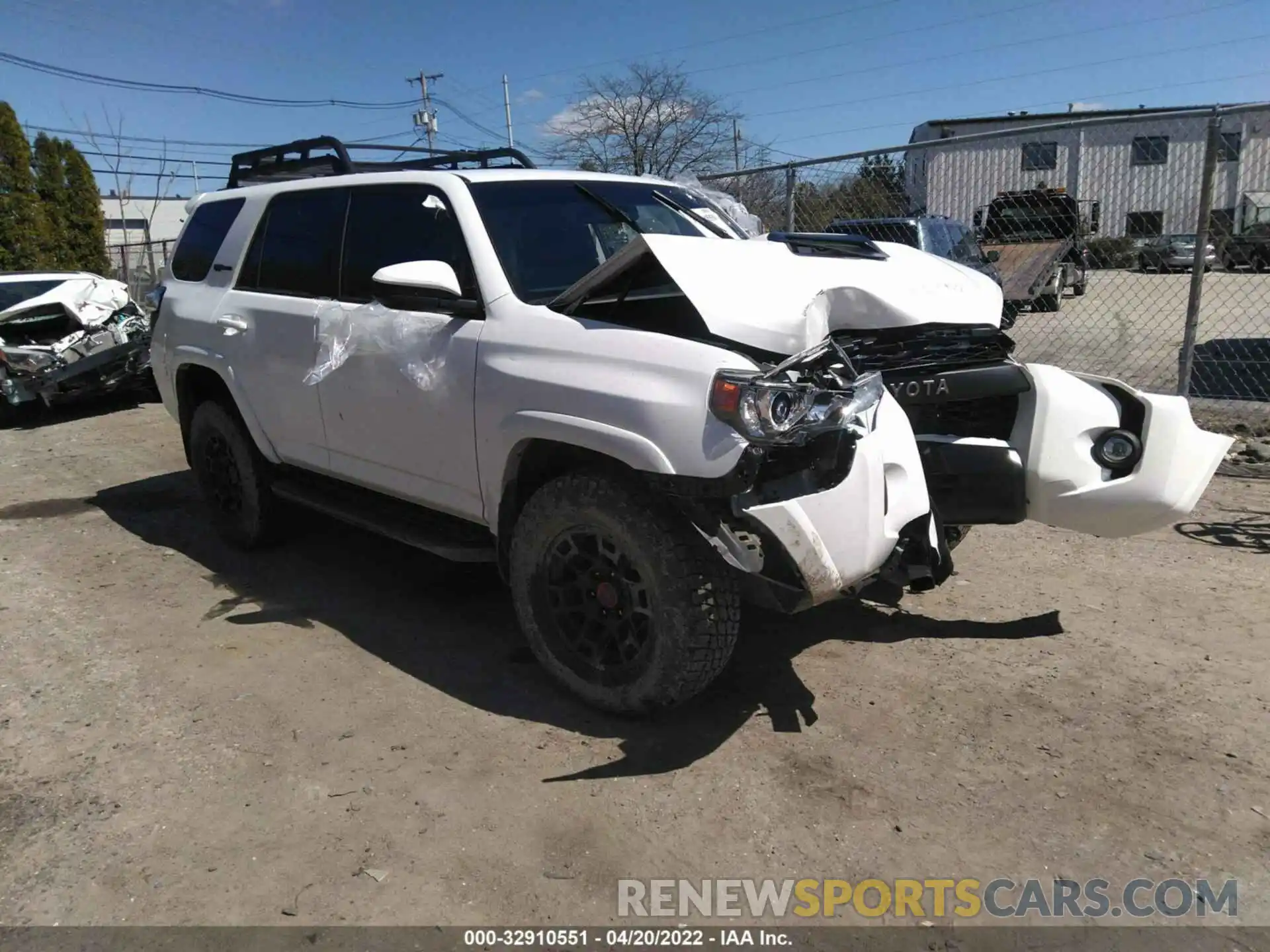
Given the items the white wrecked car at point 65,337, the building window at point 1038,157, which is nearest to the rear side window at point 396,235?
the white wrecked car at point 65,337

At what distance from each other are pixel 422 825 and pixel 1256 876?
243 cm

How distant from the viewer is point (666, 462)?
289cm

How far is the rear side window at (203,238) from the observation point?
539cm

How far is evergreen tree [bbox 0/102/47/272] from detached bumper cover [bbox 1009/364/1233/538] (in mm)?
23099

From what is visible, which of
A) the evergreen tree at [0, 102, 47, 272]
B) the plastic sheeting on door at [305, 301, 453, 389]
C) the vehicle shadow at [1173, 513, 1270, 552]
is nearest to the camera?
the plastic sheeting on door at [305, 301, 453, 389]

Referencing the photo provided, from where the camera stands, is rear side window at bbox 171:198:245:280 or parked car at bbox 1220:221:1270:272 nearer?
rear side window at bbox 171:198:245:280

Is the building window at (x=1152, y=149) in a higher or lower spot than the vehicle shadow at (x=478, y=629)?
higher

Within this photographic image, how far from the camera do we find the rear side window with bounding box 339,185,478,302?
3.83 m

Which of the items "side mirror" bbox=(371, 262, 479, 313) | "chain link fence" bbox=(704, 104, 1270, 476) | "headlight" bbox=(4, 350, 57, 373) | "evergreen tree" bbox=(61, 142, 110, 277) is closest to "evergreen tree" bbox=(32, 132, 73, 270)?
"evergreen tree" bbox=(61, 142, 110, 277)

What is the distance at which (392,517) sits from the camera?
4.35 m

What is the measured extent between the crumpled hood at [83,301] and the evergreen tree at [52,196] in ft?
40.2

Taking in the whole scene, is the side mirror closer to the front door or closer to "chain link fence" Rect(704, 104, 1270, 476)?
the front door

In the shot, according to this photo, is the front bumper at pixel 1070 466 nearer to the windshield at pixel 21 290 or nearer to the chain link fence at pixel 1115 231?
the chain link fence at pixel 1115 231

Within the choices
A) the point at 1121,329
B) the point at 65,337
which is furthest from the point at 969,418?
the point at 65,337
